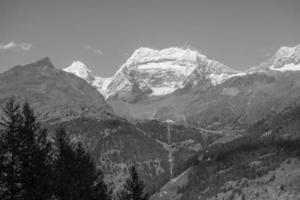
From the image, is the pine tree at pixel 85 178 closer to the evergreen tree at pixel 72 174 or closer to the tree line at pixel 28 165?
the evergreen tree at pixel 72 174


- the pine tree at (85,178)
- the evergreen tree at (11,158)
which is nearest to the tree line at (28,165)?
the evergreen tree at (11,158)

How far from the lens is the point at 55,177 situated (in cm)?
4759

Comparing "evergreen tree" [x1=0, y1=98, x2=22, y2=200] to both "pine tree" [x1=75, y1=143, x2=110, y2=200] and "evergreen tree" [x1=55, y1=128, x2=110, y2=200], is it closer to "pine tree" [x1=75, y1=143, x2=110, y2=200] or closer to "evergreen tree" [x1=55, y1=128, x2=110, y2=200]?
"evergreen tree" [x1=55, y1=128, x2=110, y2=200]

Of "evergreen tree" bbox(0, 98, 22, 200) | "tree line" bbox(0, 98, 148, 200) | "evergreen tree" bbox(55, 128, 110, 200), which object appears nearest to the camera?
"evergreen tree" bbox(0, 98, 22, 200)

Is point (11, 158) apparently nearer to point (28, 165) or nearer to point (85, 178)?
point (28, 165)

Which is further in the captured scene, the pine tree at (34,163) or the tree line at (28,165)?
the pine tree at (34,163)

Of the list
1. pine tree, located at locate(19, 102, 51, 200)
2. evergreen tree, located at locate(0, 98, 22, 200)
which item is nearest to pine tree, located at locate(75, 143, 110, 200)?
pine tree, located at locate(19, 102, 51, 200)

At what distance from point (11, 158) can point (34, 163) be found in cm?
225

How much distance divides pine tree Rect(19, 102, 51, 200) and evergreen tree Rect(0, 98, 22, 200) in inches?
18.3

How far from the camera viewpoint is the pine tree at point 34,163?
134 ft

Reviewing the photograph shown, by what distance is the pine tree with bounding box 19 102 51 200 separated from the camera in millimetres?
40969

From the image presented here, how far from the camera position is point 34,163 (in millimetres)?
42344

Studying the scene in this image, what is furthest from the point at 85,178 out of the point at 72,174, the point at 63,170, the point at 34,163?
the point at 34,163

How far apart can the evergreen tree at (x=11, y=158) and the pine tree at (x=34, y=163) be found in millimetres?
465
